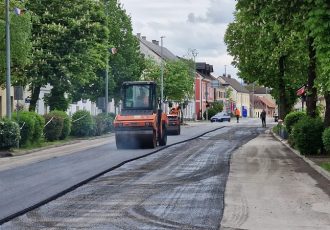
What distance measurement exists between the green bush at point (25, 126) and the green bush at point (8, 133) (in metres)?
1.45

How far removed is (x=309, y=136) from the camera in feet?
78.3

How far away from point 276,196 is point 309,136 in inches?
438

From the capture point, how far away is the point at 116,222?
1006cm

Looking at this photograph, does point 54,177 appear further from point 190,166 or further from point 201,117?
point 201,117

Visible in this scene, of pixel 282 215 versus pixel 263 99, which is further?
pixel 263 99

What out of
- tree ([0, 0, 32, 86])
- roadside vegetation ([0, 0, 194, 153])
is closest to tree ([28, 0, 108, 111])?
roadside vegetation ([0, 0, 194, 153])

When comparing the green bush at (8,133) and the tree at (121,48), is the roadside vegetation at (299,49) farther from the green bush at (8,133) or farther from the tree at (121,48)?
the tree at (121,48)

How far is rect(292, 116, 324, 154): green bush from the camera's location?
77.5 feet

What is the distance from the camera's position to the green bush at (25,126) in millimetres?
29641

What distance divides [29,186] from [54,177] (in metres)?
1.93

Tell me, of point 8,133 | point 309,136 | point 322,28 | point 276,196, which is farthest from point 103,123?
point 276,196

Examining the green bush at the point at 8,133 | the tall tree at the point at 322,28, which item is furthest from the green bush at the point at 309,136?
the green bush at the point at 8,133

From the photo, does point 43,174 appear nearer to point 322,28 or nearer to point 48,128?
point 322,28

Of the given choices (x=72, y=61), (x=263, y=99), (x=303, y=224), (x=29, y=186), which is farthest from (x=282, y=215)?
(x=263, y=99)
